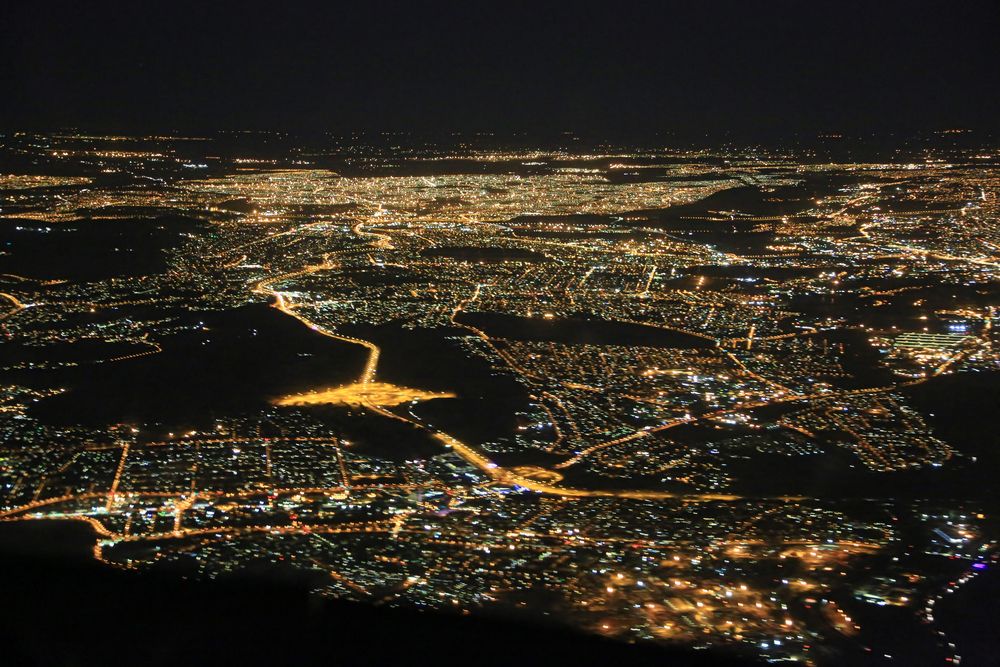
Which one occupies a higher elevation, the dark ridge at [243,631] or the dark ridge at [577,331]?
the dark ridge at [243,631]

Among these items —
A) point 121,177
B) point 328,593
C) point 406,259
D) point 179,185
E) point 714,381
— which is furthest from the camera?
point 121,177

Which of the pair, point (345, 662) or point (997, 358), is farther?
point (997, 358)

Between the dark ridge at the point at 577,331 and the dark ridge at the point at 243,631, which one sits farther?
the dark ridge at the point at 577,331

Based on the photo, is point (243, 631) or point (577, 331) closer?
point (243, 631)

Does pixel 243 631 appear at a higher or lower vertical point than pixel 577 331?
higher

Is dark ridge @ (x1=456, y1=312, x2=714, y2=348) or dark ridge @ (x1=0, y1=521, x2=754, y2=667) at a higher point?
dark ridge @ (x1=0, y1=521, x2=754, y2=667)

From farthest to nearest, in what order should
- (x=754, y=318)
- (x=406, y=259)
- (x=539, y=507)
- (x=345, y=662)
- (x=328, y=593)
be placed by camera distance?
(x=406, y=259), (x=754, y=318), (x=539, y=507), (x=328, y=593), (x=345, y=662)

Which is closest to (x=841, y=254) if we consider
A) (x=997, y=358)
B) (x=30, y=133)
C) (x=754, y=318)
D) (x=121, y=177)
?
(x=754, y=318)

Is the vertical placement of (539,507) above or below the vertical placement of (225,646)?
below

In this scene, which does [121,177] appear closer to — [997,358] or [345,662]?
[997,358]

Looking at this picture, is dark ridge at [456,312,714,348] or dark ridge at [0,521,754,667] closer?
dark ridge at [0,521,754,667]

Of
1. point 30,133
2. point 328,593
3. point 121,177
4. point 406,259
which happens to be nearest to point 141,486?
point 328,593
